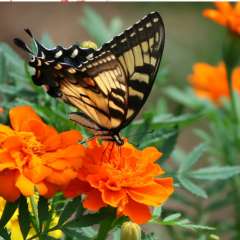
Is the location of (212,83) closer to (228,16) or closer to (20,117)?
(228,16)

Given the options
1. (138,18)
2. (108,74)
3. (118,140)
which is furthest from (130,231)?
(138,18)

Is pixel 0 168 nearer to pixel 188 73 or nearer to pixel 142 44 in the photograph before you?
pixel 142 44

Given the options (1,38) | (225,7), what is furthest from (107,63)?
(1,38)

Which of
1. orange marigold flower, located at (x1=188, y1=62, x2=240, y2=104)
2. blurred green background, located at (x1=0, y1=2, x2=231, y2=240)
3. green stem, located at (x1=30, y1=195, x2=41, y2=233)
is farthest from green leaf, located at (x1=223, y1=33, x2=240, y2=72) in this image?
blurred green background, located at (x1=0, y1=2, x2=231, y2=240)

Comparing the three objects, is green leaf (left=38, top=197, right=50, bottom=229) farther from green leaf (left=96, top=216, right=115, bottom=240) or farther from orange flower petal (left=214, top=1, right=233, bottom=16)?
orange flower petal (left=214, top=1, right=233, bottom=16)

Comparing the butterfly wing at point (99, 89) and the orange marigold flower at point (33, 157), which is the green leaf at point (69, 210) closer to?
the orange marigold flower at point (33, 157)
